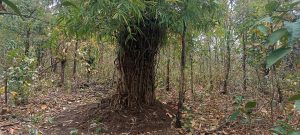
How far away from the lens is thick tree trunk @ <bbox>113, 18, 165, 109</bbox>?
15.1 feet

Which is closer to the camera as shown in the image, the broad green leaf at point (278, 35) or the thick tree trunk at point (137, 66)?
the broad green leaf at point (278, 35)

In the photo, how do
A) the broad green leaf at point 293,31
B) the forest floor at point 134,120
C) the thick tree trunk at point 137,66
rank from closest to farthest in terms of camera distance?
the broad green leaf at point 293,31, the forest floor at point 134,120, the thick tree trunk at point 137,66

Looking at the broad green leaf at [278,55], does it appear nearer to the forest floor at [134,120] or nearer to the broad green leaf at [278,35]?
the broad green leaf at [278,35]

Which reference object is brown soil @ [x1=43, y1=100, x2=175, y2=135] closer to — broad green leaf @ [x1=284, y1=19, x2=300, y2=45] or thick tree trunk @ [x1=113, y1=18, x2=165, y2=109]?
thick tree trunk @ [x1=113, y1=18, x2=165, y2=109]

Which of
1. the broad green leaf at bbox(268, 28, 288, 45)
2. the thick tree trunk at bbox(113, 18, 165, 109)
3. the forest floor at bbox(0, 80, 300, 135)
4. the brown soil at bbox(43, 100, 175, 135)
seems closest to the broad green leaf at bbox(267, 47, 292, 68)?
the broad green leaf at bbox(268, 28, 288, 45)

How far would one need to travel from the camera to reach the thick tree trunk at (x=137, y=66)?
4602 millimetres

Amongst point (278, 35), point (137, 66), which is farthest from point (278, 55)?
point (137, 66)

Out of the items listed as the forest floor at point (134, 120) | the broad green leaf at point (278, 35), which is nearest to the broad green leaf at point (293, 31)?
the broad green leaf at point (278, 35)

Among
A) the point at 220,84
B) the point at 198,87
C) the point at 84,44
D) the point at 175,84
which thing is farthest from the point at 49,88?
the point at 220,84

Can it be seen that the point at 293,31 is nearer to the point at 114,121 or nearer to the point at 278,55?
the point at 278,55

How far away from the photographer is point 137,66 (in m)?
4.65

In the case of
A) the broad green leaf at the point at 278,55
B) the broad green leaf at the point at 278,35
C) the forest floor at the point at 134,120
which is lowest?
the forest floor at the point at 134,120

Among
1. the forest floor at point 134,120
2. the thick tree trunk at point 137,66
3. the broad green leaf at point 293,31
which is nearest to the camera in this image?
the broad green leaf at point 293,31

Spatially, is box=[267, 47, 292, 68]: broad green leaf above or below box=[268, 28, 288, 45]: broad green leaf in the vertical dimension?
below
